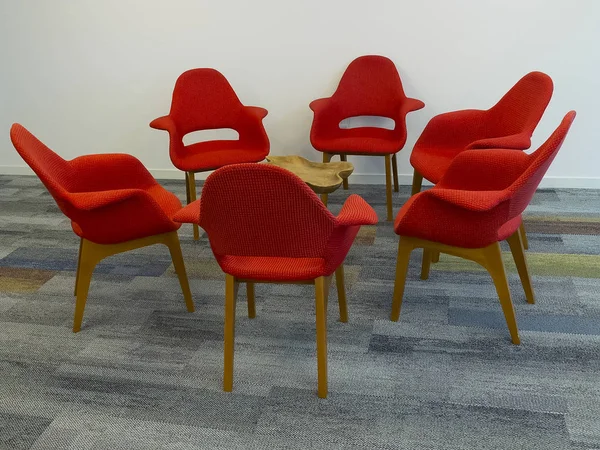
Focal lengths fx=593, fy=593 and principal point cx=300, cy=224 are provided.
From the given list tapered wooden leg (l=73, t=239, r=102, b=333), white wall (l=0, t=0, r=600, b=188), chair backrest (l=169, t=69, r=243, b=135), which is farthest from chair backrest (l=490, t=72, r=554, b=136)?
tapered wooden leg (l=73, t=239, r=102, b=333)

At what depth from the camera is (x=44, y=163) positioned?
2.71 metres

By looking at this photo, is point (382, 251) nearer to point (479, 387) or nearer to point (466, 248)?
point (466, 248)

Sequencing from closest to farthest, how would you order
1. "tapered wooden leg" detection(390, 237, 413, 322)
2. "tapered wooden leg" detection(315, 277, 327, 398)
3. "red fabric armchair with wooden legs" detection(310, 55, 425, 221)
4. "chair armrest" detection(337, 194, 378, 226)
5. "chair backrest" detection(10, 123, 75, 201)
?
"chair armrest" detection(337, 194, 378, 226) → "tapered wooden leg" detection(315, 277, 327, 398) → "chair backrest" detection(10, 123, 75, 201) → "tapered wooden leg" detection(390, 237, 413, 322) → "red fabric armchair with wooden legs" detection(310, 55, 425, 221)

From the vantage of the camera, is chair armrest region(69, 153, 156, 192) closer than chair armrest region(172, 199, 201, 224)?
No

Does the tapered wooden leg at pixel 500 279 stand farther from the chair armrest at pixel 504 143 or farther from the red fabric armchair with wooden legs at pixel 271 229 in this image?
the chair armrest at pixel 504 143

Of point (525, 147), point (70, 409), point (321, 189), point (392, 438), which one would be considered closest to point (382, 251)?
point (321, 189)

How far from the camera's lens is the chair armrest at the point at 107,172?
2.95 meters

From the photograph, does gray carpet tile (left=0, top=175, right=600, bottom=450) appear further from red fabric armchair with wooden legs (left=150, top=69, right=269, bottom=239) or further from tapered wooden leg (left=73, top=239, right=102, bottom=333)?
red fabric armchair with wooden legs (left=150, top=69, right=269, bottom=239)

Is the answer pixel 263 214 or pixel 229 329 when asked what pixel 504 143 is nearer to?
pixel 263 214

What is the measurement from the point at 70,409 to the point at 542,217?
3007mm

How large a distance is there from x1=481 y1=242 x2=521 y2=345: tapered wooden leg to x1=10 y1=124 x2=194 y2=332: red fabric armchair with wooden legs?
4.58ft

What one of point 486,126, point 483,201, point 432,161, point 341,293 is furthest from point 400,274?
point 486,126

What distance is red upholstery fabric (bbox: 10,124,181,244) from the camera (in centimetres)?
249

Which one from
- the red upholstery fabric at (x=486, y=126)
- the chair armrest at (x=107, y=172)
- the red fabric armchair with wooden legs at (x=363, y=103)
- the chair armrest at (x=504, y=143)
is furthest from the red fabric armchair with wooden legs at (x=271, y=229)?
the red fabric armchair with wooden legs at (x=363, y=103)
